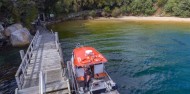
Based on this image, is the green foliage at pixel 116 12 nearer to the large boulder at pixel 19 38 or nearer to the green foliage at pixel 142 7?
the green foliage at pixel 142 7

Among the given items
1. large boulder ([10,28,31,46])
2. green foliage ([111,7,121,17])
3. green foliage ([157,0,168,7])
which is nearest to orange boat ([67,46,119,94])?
large boulder ([10,28,31,46])

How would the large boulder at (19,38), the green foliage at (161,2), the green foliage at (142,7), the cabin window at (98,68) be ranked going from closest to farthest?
the cabin window at (98,68) < the large boulder at (19,38) < the green foliage at (161,2) < the green foliage at (142,7)

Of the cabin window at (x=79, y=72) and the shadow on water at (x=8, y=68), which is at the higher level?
the cabin window at (x=79, y=72)

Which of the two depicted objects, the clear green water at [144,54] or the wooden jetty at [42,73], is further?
the clear green water at [144,54]

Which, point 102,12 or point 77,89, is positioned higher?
point 102,12

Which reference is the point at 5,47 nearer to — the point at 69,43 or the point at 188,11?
the point at 69,43

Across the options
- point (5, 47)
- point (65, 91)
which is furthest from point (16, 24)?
point (65, 91)

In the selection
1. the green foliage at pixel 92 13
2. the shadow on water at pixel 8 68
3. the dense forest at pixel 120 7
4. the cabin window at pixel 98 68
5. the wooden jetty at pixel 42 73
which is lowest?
the shadow on water at pixel 8 68

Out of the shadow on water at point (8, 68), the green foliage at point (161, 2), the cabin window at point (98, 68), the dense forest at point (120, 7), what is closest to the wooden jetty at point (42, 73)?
the shadow on water at point (8, 68)
